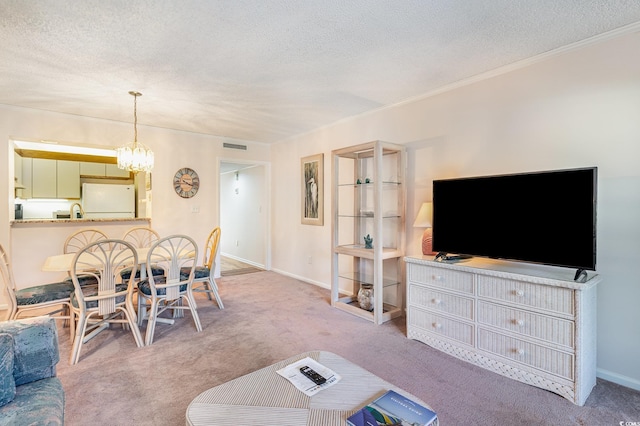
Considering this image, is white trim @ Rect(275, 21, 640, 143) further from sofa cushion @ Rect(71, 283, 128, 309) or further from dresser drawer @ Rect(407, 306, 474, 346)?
sofa cushion @ Rect(71, 283, 128, 309)

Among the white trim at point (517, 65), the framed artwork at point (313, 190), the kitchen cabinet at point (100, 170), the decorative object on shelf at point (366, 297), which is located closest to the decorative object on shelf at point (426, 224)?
the decorative object on shelf at point (366, 297)

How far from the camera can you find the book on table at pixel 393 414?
1233mm

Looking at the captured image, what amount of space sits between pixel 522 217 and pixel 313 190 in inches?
121

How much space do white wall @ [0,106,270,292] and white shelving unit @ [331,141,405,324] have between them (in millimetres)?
2409

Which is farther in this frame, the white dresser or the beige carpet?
the white dresser

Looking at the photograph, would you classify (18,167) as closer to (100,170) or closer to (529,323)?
(100,170)

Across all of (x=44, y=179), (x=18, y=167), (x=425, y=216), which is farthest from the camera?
(x=44, y=179)

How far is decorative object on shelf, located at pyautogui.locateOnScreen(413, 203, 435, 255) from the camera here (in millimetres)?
3051

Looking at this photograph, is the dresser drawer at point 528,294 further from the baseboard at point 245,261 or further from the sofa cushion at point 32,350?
the baseboard at point 245,261

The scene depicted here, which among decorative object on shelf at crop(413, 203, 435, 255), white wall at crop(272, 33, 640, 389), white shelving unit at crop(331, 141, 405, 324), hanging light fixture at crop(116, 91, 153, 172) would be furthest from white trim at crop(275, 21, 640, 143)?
hanging light fixture at crop(116, 91, 153, 172)

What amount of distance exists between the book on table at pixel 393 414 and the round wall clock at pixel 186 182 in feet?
14.8

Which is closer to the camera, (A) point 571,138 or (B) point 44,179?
(A) point 571,138

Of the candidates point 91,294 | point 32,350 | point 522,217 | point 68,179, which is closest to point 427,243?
point 522,217

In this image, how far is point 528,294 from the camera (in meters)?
2.16
